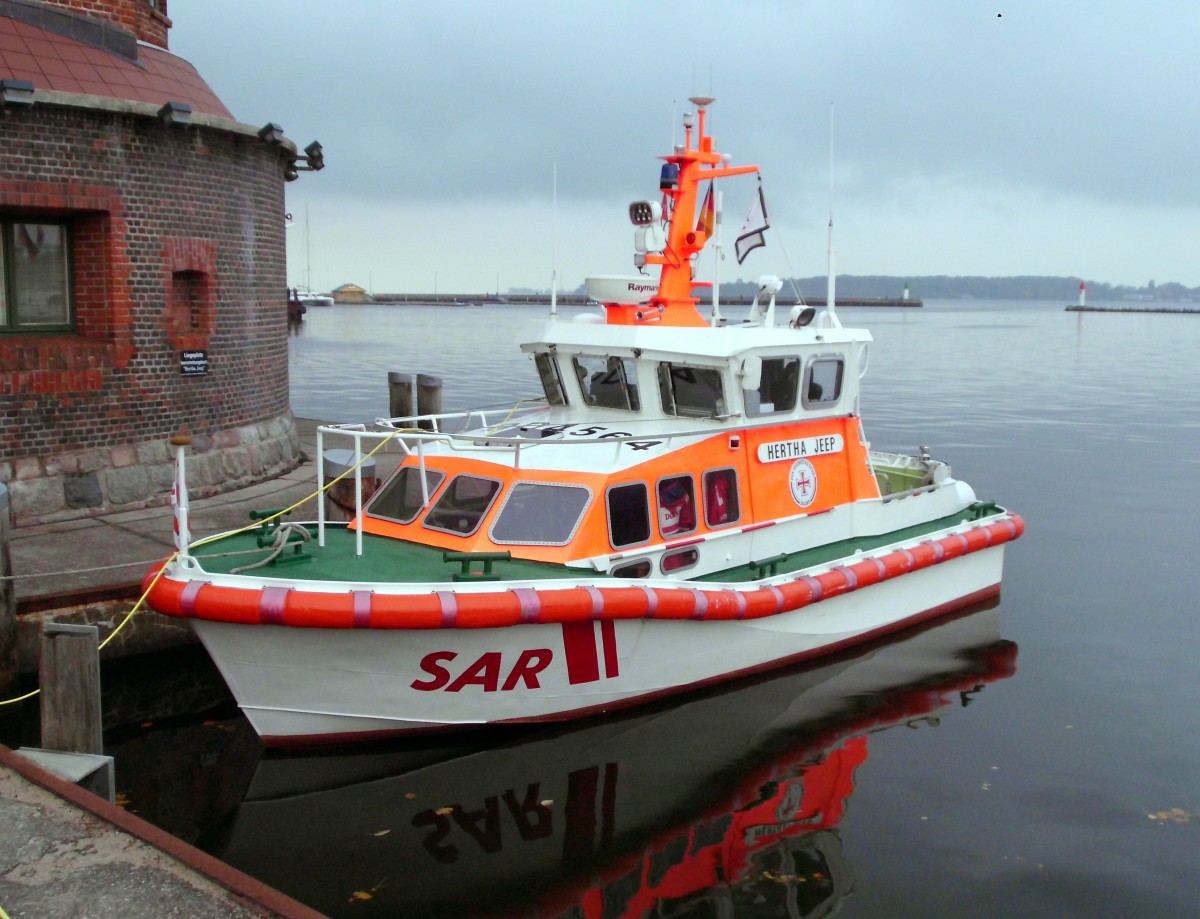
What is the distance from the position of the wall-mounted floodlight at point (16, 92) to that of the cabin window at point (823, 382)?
8037mm

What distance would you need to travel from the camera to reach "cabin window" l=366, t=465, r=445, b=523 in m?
9.27

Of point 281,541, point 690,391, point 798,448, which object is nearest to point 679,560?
point 690,391

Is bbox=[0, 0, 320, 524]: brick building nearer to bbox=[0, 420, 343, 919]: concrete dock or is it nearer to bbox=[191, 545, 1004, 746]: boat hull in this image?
bbox=[191, 545, 1004, 746]: boat hull

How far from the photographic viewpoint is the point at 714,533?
9406 mm

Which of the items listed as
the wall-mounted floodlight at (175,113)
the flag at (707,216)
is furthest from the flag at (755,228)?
the wall-mounted floodlight at (175,113)

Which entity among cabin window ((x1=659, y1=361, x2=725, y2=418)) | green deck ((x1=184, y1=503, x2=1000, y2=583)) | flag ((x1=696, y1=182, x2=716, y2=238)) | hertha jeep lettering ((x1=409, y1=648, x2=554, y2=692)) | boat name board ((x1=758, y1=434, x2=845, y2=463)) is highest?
flag ((x1=696, y1=182, x2=716, y2=238))

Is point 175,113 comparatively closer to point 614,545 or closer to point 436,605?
point 614,545

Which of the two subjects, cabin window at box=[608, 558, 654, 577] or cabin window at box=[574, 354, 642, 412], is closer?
cabin window at box=[608, 558, 654, 577]

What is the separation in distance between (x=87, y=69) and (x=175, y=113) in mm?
1187

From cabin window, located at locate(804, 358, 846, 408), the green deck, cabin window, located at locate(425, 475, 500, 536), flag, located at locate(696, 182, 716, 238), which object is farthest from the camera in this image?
flag, located at locate(696, 182, 716, 238)

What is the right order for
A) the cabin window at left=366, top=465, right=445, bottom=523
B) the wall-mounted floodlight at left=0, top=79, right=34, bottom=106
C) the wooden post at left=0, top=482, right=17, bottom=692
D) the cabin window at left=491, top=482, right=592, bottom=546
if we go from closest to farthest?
the wooden post at left=0, top=482, right=17, bottom=692 → the cabin window at left=491, top=482, right=592, bottom=546 → the cabin window at left=366, top=465, right=445, bottom=523 → the wall-mounted floodlight at left=0, top=79, right=34, bottom=106

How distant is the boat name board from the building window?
7720 millimetres

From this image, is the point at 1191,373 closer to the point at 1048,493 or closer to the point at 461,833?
the point at 1048,493

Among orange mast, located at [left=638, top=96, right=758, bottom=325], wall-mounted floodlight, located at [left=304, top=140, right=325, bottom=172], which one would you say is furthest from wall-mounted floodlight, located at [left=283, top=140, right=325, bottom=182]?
orange mast, located at [left=638, top=96, right=758, bottom=325]
